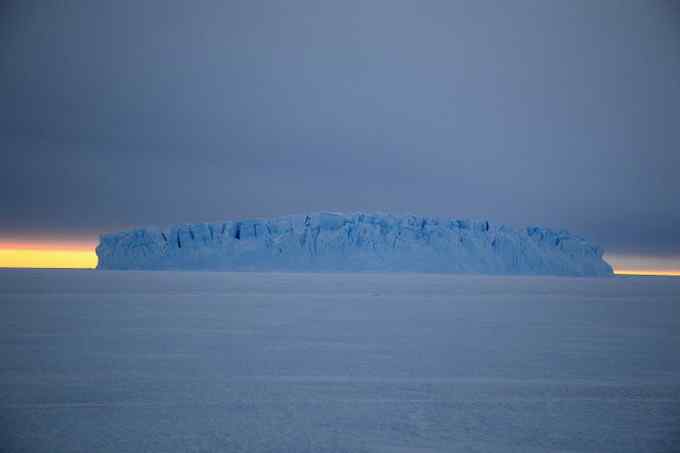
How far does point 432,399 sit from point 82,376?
2931mm

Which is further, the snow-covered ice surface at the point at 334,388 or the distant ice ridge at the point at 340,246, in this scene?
the distant ice ridge at the point at 340,246

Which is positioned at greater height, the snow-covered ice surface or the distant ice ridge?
the distant ice ridge

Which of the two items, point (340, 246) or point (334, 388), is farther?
point (340, 246)

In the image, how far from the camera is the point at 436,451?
10.00 feet

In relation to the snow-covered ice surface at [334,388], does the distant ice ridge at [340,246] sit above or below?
above

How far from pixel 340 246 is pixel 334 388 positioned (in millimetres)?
41185

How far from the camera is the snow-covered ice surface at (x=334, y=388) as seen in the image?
10.7ft

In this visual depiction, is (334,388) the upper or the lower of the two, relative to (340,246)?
lower

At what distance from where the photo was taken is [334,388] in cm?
447

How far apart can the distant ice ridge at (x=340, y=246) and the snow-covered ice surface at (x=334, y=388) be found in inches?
1433

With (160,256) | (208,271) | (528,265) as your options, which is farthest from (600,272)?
(160,256)

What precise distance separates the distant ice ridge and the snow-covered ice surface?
3639 cm

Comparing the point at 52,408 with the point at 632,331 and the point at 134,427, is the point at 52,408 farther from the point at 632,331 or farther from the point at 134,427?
the point at 632,331

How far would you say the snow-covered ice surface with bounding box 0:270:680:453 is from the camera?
325 cm
